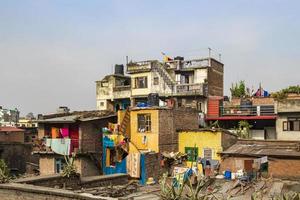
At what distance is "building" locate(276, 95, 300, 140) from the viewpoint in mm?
32250

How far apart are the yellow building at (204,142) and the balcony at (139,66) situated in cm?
1498

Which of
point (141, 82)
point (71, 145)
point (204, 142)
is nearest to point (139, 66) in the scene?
point (141, 82)

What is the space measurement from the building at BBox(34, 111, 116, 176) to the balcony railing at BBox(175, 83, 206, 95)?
Result: 434 inches

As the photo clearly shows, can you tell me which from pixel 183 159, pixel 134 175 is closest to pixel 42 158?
pixel 134 175

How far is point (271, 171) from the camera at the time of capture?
2600cm

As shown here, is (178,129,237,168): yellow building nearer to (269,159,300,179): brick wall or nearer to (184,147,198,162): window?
(184,147,198,162): window

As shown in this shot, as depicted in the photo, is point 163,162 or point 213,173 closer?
point 213,173

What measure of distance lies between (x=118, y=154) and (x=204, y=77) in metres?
15.6

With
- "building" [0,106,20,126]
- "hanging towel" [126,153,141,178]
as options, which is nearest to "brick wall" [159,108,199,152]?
"hanging towel" [126,153,141,178]

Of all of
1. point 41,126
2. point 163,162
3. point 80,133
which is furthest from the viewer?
point 41,126

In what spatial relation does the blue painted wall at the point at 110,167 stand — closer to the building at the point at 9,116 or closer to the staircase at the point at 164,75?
the staircase at the point at 164,75

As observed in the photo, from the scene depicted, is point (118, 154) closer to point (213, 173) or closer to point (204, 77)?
point (213, 173)

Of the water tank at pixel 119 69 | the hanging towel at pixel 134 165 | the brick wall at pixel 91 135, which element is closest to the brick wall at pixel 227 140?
the hanging towel at pixel 134 165

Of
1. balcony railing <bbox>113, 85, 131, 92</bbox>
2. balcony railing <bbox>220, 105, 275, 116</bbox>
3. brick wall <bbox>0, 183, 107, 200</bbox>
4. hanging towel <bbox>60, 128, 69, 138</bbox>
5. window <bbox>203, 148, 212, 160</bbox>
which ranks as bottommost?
window <bbox>203, 148, 212, 160</bbox>
